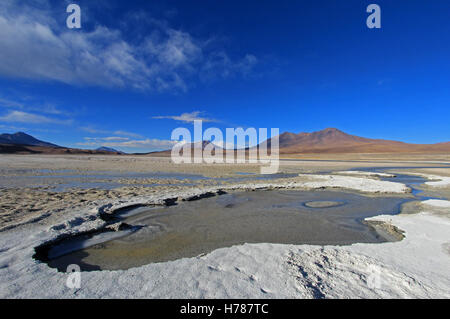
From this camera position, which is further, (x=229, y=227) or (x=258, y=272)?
(x=229, y=227)

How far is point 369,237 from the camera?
569 centimetres

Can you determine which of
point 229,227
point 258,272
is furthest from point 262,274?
point 229,227

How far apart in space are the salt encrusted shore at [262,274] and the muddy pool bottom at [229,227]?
67 cm

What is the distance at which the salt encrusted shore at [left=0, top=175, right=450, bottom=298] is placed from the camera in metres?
3.04

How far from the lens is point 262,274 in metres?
3.53

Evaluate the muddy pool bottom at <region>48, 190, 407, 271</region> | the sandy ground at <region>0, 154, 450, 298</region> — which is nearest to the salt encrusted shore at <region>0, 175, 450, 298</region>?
the sandy ground at <region>0, 154, 450, 298</region>

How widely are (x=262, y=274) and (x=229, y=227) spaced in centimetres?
299

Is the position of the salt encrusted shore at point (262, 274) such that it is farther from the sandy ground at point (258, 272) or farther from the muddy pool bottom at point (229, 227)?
the muddy pool bottom at point (229, 227)

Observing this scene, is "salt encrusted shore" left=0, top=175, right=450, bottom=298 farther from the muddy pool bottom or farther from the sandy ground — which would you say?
the muddy pool bottom

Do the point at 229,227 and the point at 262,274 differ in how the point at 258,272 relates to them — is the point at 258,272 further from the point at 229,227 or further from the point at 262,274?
the point at 229,227
